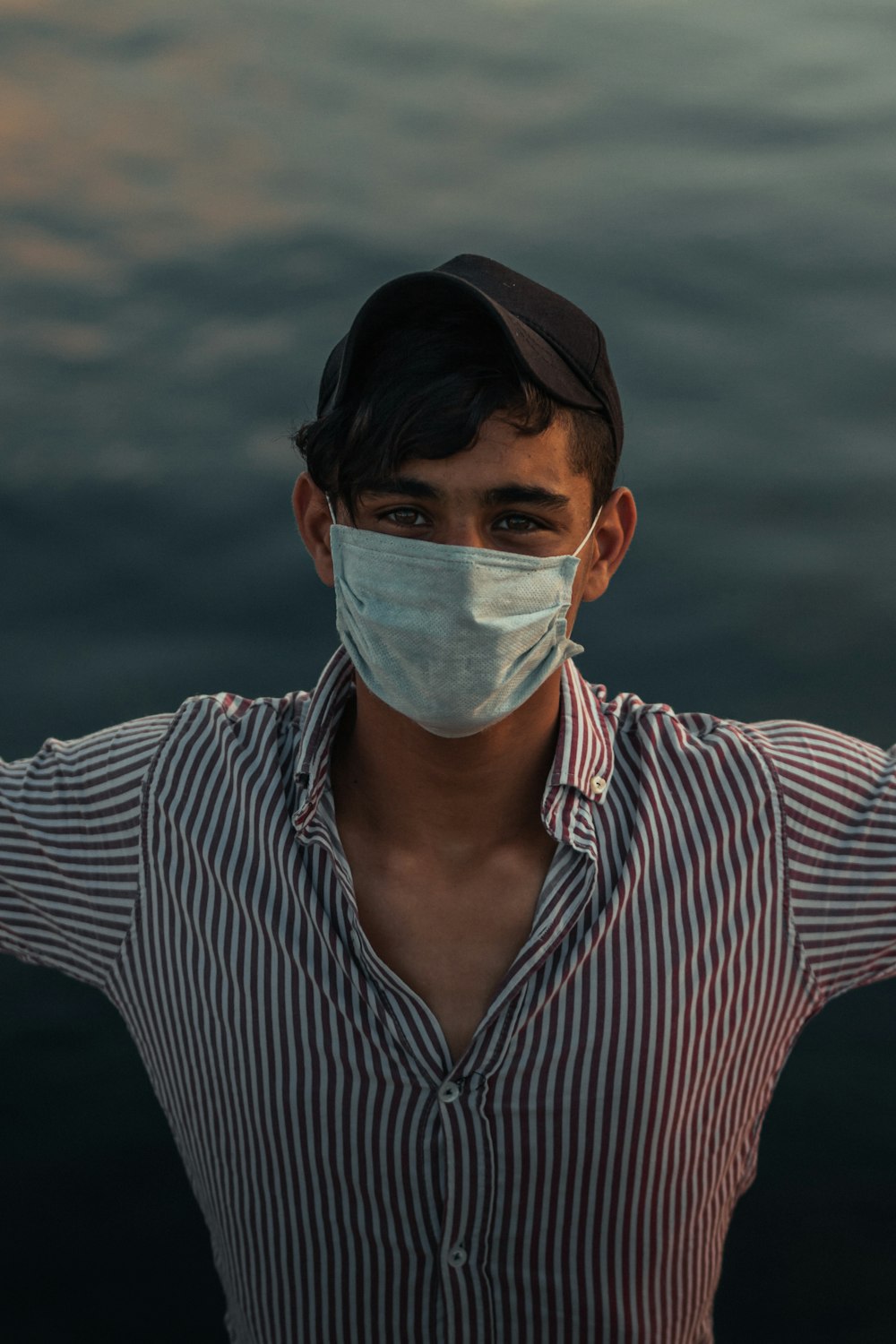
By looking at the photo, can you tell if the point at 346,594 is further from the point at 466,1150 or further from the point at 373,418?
the point at 466,1150

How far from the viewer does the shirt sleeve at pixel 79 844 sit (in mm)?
2197

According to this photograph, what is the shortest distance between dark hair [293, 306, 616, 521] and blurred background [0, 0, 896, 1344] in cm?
163

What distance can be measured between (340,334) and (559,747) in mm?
2527

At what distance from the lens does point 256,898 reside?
2.14 meters

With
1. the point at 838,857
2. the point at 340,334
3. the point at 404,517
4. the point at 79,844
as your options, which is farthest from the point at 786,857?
the point at 340,334

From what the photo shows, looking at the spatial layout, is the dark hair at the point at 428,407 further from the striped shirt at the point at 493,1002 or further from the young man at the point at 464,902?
the striped shirt at the point at 493,1002

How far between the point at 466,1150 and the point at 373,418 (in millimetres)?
930

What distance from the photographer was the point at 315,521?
7.43 feet

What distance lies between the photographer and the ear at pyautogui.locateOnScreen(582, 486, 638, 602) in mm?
2264

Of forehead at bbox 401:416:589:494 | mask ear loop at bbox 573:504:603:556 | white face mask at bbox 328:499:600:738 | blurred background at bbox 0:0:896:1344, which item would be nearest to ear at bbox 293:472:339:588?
white face mask at bbox 328:499:600:738

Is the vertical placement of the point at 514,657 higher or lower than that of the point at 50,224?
lower

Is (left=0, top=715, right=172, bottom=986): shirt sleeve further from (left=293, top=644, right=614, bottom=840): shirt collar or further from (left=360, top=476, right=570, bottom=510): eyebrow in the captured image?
(left=360, top=476, right=570, bottom=510): eyebrow

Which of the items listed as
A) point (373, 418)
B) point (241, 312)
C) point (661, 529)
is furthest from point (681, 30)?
point (373, 418)

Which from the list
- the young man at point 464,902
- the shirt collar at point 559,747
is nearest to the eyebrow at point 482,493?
the young man at point 464,902
